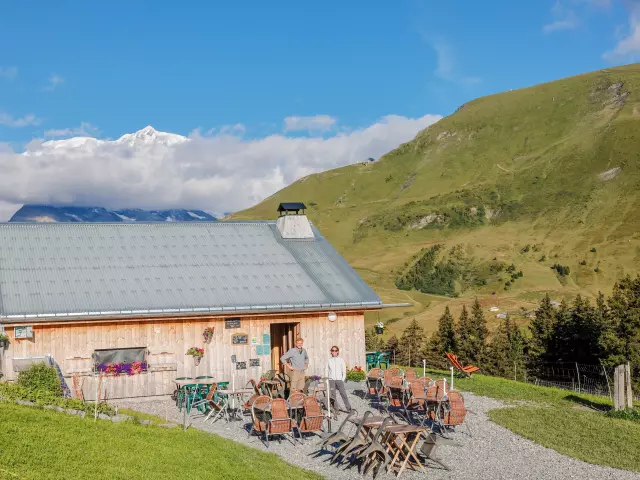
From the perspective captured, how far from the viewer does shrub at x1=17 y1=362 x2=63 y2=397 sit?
1562cm

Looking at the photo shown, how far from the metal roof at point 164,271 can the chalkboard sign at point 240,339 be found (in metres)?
0.86

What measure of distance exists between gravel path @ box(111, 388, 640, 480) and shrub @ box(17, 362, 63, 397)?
261 cm

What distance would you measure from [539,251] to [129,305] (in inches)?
3978

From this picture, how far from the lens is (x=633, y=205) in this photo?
122m

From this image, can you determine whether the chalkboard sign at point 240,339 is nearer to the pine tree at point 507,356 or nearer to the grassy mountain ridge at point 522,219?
the pine tree at point 507,356

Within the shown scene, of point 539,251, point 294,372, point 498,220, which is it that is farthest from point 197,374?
point 498,220

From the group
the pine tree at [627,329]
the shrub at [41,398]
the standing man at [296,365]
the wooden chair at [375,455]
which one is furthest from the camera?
the pine tree at [627,329]

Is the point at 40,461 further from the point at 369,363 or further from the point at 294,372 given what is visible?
the point at 369,363

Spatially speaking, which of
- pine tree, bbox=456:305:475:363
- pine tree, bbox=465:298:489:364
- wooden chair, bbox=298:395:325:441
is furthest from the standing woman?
pine tree, bbox=456:305:475:363

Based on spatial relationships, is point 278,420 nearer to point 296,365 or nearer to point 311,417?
point 311,417

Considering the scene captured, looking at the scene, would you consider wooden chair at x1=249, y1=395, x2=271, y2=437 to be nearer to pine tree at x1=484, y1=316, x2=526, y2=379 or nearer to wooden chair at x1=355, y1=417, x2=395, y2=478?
wooden chair at x1=355, y1=417, x2=395, y2=478

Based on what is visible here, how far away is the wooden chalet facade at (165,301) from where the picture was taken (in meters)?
18.8

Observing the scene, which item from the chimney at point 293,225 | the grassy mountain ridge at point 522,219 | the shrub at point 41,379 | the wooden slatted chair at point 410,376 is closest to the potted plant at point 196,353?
the shrub at point 41,379

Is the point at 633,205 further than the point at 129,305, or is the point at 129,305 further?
the point at 633,205
